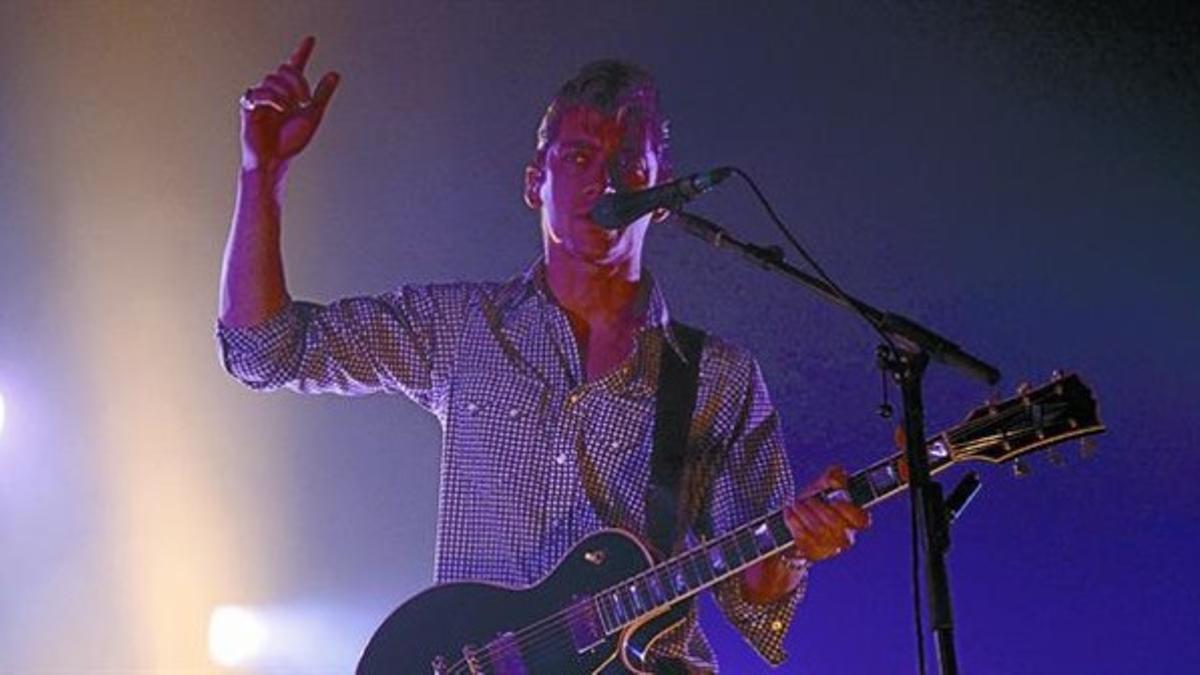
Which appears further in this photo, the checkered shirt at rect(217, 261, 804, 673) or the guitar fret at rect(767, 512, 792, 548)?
the checkered shirt at rect(217, 261, 804, 673)

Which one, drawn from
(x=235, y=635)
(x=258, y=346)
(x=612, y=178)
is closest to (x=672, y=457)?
(x=612, y=178)

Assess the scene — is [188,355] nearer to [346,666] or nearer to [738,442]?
[346,666]

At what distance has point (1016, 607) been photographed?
2.80m

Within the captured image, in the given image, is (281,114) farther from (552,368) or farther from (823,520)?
(823,520)

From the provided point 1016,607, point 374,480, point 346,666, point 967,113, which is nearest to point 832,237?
point 967,113

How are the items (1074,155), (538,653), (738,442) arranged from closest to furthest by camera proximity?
(538,653)
(738,442)
(1074,155)

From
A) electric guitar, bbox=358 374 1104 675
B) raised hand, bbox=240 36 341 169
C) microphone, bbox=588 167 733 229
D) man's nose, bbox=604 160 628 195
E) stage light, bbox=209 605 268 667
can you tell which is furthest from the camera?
stage light, bbox=209 605 268 667

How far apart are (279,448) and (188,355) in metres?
0.28

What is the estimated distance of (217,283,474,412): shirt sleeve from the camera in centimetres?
264

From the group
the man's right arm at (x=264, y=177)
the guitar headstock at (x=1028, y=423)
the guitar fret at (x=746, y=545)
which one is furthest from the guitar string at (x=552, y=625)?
the man's right arm at (x=264, y=177)

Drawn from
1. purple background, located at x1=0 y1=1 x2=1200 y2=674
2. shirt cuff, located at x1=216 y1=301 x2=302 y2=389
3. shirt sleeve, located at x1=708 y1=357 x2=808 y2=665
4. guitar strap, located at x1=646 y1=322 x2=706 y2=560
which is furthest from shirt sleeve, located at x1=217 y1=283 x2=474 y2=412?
shirt sleeve, located at x1=708 y1=357 x2=808 y2=665

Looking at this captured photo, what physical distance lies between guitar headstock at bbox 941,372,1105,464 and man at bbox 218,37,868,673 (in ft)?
0.68

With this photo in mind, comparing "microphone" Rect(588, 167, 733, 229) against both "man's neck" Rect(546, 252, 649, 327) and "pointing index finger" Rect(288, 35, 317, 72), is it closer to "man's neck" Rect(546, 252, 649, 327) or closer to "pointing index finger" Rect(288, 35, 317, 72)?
"man's neck" Rect(546, 252, 649, 327)

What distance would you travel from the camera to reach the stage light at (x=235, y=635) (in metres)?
3.06
